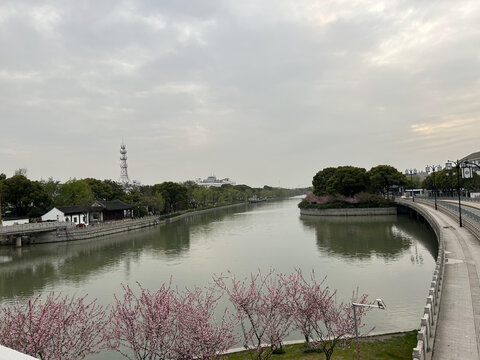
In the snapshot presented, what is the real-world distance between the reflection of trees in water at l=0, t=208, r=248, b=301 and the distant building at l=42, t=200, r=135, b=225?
1006 cm

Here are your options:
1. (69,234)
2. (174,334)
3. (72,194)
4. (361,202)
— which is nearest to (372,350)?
(174,334)

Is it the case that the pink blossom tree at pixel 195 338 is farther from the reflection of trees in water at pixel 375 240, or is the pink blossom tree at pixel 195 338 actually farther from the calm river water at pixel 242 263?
the reflection of trees in water at pixel 375 240

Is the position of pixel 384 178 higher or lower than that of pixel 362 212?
higher

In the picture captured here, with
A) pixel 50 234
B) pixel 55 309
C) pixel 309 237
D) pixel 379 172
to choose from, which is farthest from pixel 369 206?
pixel 55 309

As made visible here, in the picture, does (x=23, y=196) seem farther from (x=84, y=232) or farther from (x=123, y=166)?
(x=123, y=166)

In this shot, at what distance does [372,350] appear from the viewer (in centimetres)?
1330

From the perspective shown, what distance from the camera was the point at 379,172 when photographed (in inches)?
3403

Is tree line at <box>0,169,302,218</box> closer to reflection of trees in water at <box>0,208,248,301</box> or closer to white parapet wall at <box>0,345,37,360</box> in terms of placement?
reflection of trees in water at <box>0,208,248,301</box>

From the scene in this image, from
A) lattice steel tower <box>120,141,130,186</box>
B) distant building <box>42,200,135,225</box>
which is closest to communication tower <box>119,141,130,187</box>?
lattice steel tower <box>120,141,130,186</box>

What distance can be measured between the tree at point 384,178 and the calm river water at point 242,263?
105 feet

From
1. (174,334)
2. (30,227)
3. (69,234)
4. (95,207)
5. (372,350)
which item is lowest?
(372,350)

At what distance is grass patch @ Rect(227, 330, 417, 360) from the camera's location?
42.3 ft

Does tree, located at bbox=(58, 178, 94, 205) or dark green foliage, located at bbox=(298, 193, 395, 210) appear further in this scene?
dark green foliage, located at bbox=(298, 193, 395, 210)

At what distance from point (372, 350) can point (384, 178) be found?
257ft
